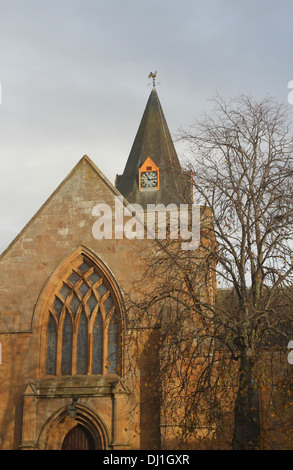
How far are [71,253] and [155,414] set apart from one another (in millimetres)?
5140

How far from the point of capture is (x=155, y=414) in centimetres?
1498

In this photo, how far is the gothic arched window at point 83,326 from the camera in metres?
16.1

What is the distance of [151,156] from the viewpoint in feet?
85.3

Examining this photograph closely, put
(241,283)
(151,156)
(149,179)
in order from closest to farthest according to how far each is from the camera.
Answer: (241,283) < (149,179) < (151,156)

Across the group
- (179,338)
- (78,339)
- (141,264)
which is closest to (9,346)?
(78,339)

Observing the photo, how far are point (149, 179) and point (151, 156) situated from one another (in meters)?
1.20

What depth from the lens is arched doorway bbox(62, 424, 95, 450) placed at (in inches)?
611

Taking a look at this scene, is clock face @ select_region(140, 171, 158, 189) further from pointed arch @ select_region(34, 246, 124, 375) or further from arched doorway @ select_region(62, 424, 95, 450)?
arched doorway @ select_region(62, 424, 95, 450)

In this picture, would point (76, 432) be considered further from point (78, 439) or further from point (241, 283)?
point (241, 283)

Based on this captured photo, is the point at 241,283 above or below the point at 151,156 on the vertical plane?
below

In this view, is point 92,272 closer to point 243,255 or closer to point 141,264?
point 141,264

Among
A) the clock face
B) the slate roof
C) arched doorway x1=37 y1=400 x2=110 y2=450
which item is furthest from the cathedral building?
the clock face

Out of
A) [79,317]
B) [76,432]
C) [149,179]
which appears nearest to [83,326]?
[79,317]
